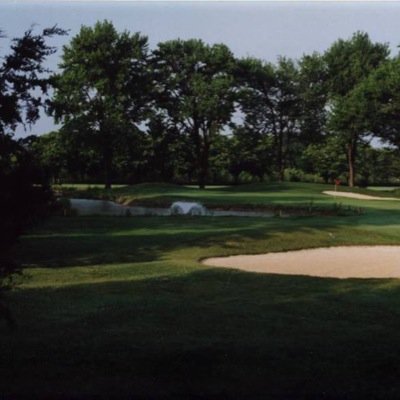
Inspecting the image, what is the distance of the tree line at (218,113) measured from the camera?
63.2 m

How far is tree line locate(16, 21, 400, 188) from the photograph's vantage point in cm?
6316

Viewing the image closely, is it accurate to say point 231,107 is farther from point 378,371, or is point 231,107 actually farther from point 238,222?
point 378,371

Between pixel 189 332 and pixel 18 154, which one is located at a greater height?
pixel 18 154

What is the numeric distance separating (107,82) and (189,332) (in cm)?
5898

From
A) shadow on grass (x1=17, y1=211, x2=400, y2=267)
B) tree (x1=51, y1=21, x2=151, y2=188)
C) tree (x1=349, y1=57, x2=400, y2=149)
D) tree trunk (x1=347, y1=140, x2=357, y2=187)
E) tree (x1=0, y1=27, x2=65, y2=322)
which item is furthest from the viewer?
tree trunk (x1=347, y1=140, x2=357, y2=187)

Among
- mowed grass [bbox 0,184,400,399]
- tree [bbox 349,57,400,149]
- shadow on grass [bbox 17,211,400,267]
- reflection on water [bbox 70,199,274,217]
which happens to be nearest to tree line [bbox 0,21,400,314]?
tree [bbox 349,57,400,149]

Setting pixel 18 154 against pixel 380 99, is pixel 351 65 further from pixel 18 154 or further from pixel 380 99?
pixel 18 154

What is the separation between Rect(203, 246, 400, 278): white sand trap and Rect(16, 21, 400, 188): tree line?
40.4 m

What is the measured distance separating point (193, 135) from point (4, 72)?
64919 millimetres

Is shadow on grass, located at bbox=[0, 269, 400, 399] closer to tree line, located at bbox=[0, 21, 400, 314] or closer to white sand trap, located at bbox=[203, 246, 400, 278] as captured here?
white sand trap, located at bbox=[203, 246, 400, 278]

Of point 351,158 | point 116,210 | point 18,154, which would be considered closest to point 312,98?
point 351,158

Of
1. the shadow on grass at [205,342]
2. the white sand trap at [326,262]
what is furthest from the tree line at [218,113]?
the shadow on grass at [205,342]

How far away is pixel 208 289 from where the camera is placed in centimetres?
1167

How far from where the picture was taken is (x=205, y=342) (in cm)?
770
